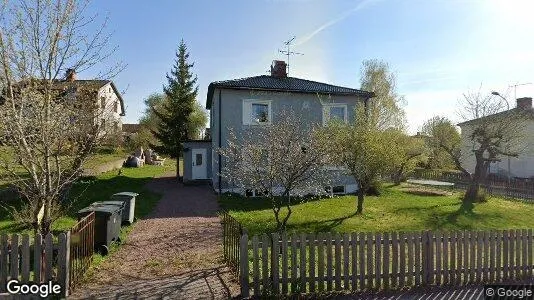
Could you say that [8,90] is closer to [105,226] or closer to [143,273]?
[105,226]

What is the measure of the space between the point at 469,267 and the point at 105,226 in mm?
8256

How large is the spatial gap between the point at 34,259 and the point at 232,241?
353cm

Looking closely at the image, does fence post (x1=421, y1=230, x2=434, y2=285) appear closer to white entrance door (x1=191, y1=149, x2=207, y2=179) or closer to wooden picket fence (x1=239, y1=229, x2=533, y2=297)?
wooden picket fence (x1=239, y1=229, x2=533, y2=297)

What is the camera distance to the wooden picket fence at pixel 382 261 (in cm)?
617

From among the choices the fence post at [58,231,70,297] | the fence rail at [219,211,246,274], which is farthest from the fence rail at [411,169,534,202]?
the fence post at [58,231,70,297]

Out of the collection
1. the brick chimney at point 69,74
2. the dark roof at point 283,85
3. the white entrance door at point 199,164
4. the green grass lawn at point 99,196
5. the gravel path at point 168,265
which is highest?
the dark roof at point 283,85

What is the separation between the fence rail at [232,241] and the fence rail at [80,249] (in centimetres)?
296

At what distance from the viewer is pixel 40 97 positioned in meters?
6.52

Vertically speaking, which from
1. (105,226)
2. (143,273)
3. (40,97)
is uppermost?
(40,97)

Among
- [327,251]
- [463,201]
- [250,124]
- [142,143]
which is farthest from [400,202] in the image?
[142,143]

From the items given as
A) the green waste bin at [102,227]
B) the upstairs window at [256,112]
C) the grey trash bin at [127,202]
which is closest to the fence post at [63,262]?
the green waste bin at [102,227]

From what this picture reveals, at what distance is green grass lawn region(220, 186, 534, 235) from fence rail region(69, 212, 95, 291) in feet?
16.7

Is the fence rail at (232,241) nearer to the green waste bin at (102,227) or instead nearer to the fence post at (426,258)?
the green waste bin at (102,227)

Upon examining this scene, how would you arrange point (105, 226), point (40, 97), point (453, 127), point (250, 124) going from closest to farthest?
point (40, 97)
point (105, 226)
point (250, 124)
point (453, 127)
